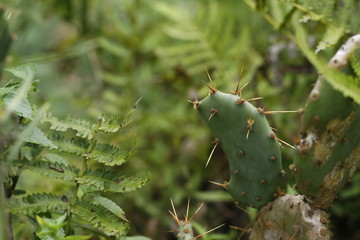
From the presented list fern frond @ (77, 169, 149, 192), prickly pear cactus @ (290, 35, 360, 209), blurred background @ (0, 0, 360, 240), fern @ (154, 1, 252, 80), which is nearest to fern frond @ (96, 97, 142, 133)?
fern frond @ (77, 169, 149, 192)

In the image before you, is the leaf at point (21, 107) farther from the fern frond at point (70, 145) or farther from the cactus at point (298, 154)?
the cactus at point (298, 154)

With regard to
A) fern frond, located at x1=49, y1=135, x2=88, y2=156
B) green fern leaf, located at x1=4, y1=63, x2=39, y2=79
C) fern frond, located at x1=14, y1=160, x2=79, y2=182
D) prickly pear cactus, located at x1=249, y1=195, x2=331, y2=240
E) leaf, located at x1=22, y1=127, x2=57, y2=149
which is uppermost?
green fern leaf, located at x1=4, y1=63, x2=39, y2=79

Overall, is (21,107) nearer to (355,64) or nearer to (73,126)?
(73,126)

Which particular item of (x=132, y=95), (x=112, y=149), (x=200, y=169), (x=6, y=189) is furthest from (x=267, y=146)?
(x=132, y=95)

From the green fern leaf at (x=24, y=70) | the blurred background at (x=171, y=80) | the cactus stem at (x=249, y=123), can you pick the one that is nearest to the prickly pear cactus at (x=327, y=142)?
the cactus stem at (x=249, y=123)

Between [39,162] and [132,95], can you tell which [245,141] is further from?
[132,95]

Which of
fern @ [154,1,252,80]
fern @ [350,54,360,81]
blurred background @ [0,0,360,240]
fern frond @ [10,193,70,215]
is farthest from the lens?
fern @ [154,1,252,80]

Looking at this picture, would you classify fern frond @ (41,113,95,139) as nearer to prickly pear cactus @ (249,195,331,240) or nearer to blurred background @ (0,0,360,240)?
prickly pear cactus @ (249,195,331,240)
